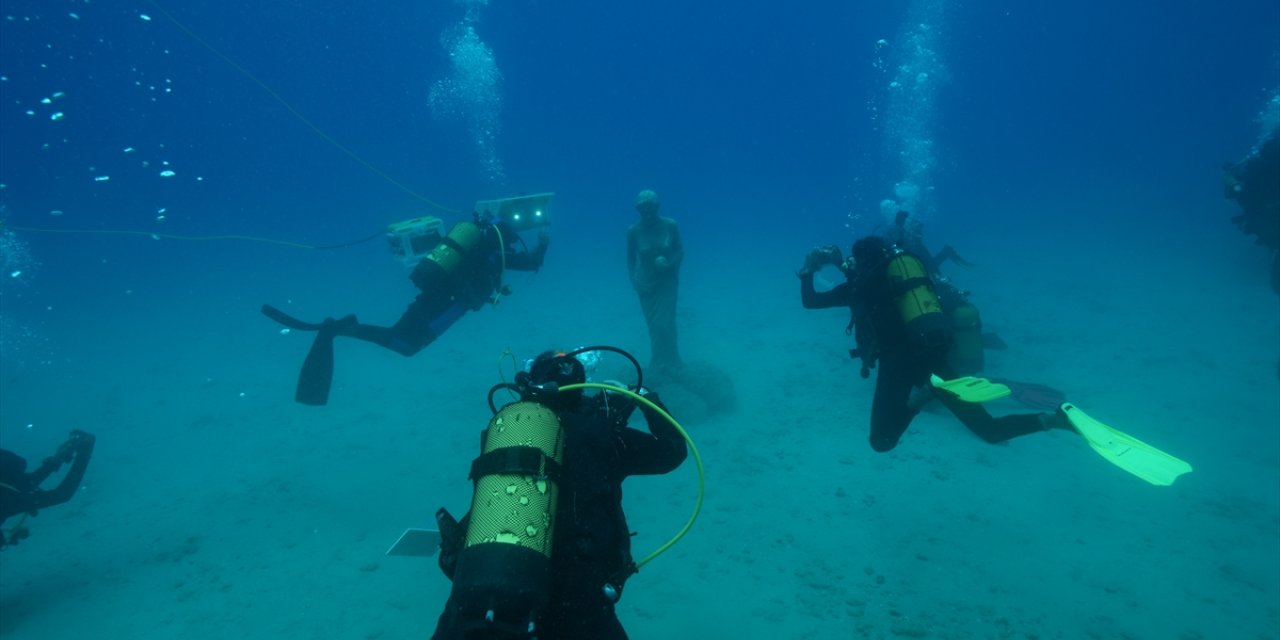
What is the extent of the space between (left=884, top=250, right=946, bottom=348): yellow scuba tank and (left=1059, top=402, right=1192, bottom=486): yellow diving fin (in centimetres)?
119

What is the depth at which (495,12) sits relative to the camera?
380 feet

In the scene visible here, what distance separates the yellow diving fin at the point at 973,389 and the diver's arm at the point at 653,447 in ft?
9.42

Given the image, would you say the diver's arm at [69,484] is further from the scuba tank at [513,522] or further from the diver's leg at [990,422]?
the diver's leg at [990,422]

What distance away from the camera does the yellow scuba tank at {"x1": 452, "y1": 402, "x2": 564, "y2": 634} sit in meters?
2.37

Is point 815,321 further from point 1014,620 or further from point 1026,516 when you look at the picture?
point 1014,620

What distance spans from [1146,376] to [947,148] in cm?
13755

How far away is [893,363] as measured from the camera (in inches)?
223

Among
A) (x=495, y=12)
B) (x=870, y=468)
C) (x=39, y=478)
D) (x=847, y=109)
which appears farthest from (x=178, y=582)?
(x=847, y=109)

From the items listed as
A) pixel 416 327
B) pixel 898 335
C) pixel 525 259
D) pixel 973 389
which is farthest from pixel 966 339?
pixel 416 327

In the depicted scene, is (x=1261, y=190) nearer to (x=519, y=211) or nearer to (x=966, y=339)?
(x=966, y=339)

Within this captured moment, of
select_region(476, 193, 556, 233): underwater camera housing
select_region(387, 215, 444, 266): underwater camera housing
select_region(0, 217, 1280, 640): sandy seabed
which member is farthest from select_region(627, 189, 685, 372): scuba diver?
select_region(387, 215, 444, 266): underwater camera housing

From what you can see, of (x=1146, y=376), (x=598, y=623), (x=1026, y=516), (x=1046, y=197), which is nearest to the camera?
(x=598, y=623)

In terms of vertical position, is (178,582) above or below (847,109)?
below

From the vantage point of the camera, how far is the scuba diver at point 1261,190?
446 inches
